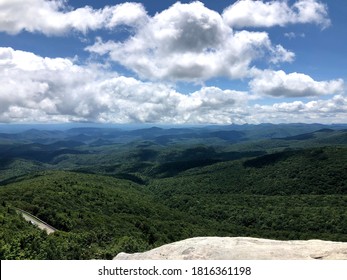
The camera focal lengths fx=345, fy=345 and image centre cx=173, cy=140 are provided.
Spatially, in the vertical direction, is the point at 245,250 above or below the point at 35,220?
above

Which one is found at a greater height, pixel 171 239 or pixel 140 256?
pixel 140 256

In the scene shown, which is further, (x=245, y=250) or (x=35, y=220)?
(x=35, y=220)

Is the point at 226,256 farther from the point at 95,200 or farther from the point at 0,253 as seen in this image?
the point at 95,200

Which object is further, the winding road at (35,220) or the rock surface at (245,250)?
the winding road at (35,220)

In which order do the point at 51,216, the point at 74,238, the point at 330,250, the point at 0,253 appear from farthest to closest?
the point at 51,216 → the point at 74,238 → the point at 0,253 → the point at 330,250

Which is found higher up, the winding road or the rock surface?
the rock surface

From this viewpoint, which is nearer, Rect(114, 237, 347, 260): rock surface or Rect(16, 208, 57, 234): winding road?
Rect(114, 237, 347, 260): rock surface

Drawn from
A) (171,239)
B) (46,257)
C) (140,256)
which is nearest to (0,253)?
(46,257)

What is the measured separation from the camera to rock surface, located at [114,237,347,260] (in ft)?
107

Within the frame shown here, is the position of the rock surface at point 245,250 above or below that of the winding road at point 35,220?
above

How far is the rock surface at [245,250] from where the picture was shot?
107 ft

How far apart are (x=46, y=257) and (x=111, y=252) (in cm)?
1362

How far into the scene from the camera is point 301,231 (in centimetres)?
18962

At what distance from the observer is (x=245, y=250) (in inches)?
1387
